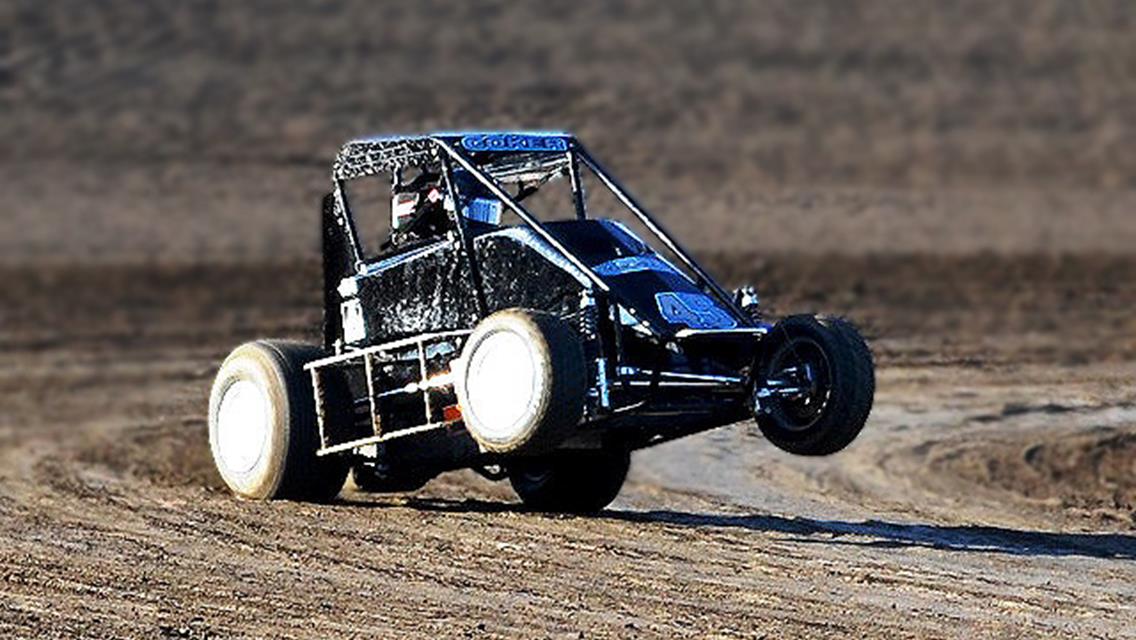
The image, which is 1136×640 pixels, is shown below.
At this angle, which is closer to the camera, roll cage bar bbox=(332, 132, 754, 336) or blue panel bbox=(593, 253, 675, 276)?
blue panel bbox=(593, 253, 675, 276)

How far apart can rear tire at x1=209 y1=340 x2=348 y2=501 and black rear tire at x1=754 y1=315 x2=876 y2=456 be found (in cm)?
261

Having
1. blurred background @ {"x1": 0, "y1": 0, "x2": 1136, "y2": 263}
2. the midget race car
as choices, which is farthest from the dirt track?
blurred background @ {"x1": 0, "y1": 0, "x2": 1136, "y2": 263}

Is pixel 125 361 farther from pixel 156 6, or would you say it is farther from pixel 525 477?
pixel 156 6

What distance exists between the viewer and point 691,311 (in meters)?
11.8

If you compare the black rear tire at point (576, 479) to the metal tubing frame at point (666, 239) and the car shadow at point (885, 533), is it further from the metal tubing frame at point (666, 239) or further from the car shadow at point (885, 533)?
the metal tubing frame at point (666, 239)

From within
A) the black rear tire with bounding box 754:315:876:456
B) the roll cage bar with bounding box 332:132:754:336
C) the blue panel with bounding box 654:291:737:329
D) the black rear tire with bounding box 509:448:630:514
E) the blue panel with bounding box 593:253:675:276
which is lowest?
the black rear tire with bounding box 509:448:630:514

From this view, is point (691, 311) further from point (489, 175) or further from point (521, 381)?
point (489, 175)

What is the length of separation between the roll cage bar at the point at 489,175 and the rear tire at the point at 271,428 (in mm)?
741

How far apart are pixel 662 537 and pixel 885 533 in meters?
1.29

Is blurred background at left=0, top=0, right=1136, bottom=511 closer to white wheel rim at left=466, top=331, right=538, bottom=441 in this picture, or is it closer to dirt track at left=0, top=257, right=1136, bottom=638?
dirt track at left=0, top=257, right=1136, bottom=638

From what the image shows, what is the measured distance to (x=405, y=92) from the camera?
149 ft

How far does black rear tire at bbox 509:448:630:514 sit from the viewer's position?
42.6ft

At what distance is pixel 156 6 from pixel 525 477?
3808cm

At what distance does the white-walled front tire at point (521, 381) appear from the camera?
10.9m
